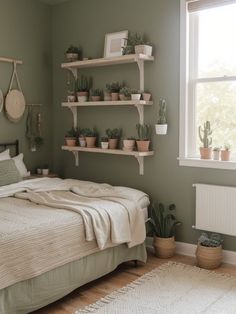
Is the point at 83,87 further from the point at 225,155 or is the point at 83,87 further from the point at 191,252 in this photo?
the point at 191,252

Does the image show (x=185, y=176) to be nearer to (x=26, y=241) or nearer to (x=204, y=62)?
(x=204, y=62)

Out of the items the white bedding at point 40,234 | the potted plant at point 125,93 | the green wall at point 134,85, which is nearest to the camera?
the white bedding at point 40,234

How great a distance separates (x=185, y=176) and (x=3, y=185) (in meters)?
1.74

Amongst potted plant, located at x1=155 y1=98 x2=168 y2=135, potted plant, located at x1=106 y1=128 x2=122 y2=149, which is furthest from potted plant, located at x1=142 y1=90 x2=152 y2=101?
potted plant, located at x1=106 y1=128 x2=122 y2=149

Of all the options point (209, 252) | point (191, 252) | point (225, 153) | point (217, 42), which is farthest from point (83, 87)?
point (209, 252)

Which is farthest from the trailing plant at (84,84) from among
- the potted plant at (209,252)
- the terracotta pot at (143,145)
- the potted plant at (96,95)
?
the potted plant at (209,252)

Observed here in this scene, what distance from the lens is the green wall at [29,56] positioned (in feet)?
14.2

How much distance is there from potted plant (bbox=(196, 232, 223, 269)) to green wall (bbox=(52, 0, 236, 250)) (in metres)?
0.18

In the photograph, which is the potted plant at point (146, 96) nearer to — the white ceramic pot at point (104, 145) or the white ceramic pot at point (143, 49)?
the white ceramic pot at point (143, 49)

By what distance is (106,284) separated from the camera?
3.21m

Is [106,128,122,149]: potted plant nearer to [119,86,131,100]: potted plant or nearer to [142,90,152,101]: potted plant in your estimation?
[119,86,131,100]: potted plant

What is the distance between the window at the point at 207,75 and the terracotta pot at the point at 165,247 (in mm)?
763

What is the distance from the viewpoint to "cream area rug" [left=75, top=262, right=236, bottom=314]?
2.73 meters

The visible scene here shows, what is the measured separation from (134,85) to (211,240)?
1723 mm
